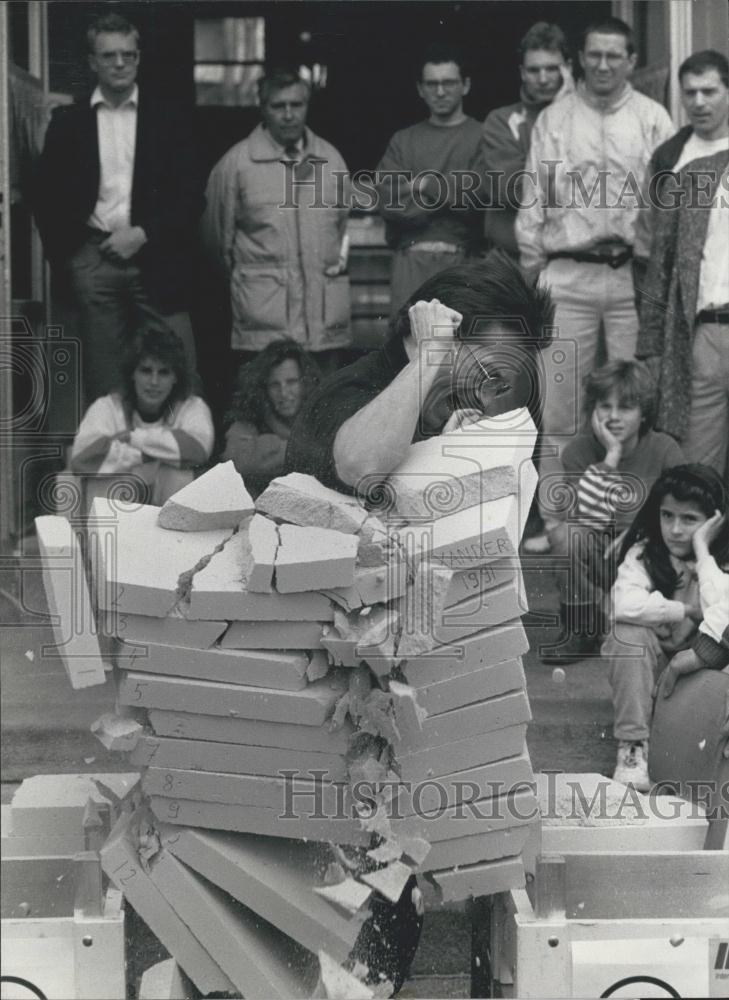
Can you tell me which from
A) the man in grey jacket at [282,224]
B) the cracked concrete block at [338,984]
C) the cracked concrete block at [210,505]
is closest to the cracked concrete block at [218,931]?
the cracked concrete block at [338,984]

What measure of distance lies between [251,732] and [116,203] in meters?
3.49

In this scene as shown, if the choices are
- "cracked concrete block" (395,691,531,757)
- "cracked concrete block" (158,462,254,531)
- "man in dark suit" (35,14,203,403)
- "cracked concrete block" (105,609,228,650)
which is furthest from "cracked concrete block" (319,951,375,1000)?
"man in dark suit" (35,14,203,403)

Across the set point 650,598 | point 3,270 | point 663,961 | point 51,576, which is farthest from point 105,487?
point 663,961

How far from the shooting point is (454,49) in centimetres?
672

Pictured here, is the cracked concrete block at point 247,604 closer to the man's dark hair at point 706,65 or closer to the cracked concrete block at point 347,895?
the cracked concrete block at point 347,895

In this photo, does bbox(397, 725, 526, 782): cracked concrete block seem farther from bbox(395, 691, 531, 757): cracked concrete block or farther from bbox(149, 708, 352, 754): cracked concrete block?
bbox(149, 708, 352, 754): cracked concrete block

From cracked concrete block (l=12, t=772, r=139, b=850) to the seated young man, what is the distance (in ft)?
2.89

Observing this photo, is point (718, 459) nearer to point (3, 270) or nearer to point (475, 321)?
point (475, 321)

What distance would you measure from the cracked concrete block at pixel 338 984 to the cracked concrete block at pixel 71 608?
2.56 ft

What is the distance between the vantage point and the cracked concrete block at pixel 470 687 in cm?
360

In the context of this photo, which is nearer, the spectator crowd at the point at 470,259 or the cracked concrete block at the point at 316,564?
the cracked concrete block at the point at 316,564

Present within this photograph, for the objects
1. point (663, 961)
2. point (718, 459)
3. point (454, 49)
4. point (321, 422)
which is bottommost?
point (663, 961)

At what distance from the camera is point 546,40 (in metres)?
6.46

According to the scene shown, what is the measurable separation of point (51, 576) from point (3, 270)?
133 inches
